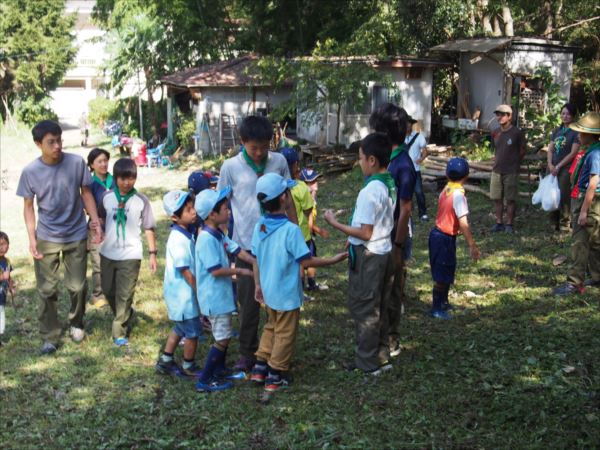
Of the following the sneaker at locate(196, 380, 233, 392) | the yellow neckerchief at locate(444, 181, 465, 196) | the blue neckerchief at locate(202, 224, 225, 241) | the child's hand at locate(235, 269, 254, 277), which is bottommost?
the sneaker at locate(196, 380, 233, 392)

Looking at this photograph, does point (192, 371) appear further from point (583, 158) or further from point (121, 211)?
point (583, 158)

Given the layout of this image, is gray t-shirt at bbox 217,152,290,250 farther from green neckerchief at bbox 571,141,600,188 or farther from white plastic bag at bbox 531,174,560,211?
white plastic bag at bbox 531,174,560,211

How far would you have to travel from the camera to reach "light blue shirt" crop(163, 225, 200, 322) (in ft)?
18.7

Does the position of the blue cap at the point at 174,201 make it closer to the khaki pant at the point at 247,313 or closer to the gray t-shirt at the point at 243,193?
the gray t-shirt at the point at 243,193

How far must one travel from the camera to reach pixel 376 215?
17.1 feet

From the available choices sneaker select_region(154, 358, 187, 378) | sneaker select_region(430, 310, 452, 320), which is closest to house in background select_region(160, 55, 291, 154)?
sneaker select_region(430, 310, 452, 320)

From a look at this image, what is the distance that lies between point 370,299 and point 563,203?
20.7ft

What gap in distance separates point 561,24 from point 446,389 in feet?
67.5

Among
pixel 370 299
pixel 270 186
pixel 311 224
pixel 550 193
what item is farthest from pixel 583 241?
pixel 270 186

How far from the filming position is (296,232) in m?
5.09

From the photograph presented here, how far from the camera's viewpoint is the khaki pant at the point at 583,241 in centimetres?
704

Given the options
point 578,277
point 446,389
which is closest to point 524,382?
point 446,389

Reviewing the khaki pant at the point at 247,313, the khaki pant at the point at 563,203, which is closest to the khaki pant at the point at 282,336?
the khaki pant at the point at 247,313

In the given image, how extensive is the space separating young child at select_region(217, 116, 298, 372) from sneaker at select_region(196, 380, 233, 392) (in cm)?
52
